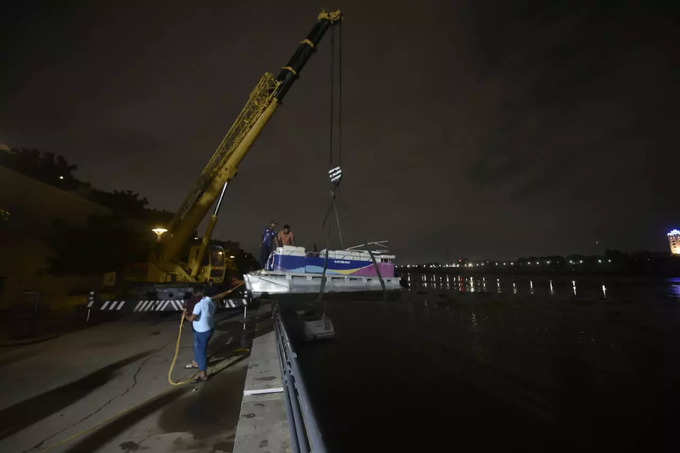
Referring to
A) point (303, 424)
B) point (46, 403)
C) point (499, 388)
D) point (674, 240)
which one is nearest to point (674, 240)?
point (674, 240)

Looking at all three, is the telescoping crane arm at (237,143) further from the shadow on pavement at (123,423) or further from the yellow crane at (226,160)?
the shadow on pavement at (123,423)

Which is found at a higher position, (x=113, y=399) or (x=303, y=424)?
(x=303, y=424)

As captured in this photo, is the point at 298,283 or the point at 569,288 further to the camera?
the point at 569,288

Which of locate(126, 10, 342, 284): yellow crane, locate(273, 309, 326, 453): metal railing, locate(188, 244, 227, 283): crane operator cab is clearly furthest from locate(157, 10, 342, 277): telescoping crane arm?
locate(273, 309, 326, 453): metal railing

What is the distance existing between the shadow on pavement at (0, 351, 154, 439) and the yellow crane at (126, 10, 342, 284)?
7435 mm

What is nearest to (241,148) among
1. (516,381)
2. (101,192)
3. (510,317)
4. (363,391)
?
(363,391)

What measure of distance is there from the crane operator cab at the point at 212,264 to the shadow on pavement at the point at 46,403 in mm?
7816

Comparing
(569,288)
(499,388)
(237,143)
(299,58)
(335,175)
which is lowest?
(499,388)

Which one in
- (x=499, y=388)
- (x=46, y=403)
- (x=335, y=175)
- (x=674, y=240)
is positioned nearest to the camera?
(x=46, y=403)

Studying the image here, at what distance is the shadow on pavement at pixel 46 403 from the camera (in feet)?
12.5

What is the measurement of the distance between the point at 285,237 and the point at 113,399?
833 centimetres

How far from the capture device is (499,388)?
5.87 meters

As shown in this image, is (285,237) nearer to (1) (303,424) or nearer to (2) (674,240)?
(1) (303,424)

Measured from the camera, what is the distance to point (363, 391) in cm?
585
